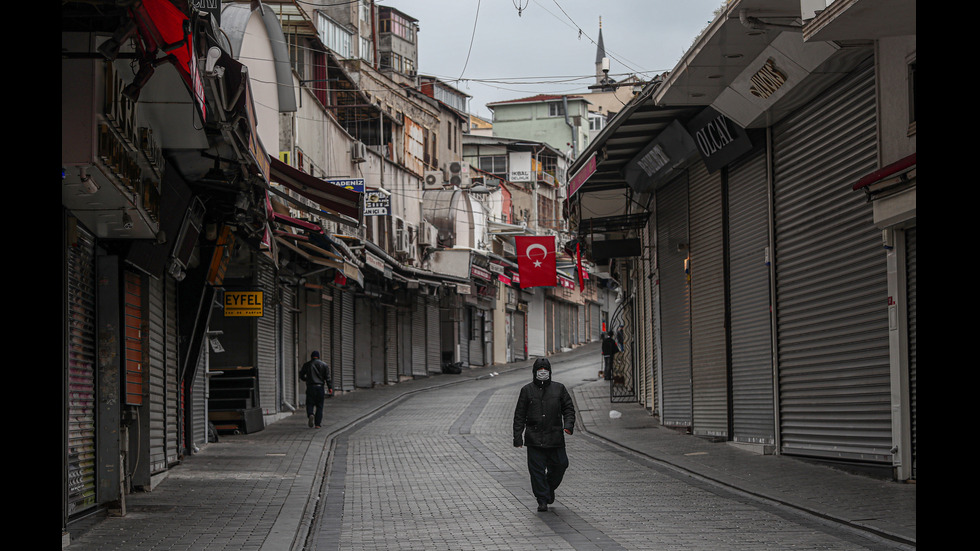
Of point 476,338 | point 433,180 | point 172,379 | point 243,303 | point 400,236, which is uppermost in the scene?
point 433,180

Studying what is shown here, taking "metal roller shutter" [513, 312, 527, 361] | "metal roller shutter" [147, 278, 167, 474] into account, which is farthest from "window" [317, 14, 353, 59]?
"metal roller shutter" [147, 278, 167, 474]

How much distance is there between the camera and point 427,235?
163ft

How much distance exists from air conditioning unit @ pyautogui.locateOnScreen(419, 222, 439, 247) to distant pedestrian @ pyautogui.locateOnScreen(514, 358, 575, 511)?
118 feet

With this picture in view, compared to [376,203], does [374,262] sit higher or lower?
lower

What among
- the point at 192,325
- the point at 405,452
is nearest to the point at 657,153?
the point at 405,452

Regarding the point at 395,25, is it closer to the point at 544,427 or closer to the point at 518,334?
the point at 518,334

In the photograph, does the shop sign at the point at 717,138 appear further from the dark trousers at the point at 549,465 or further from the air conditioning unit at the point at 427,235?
the air conditioning unit at the point at 427,235

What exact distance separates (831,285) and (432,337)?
35333 millimetres

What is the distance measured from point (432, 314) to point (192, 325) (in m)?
31.9

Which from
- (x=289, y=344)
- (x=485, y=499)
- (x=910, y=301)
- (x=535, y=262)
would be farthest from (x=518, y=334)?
(x=910, y=301)

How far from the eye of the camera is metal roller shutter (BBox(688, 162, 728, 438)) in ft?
66.9

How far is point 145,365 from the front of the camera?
47.0 feet

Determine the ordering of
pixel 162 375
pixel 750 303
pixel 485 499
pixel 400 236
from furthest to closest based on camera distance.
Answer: pixel 400 236 → pixel 750 303 → pixel 162 375 → pixel 485 499

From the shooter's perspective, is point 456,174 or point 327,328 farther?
point 456,174
